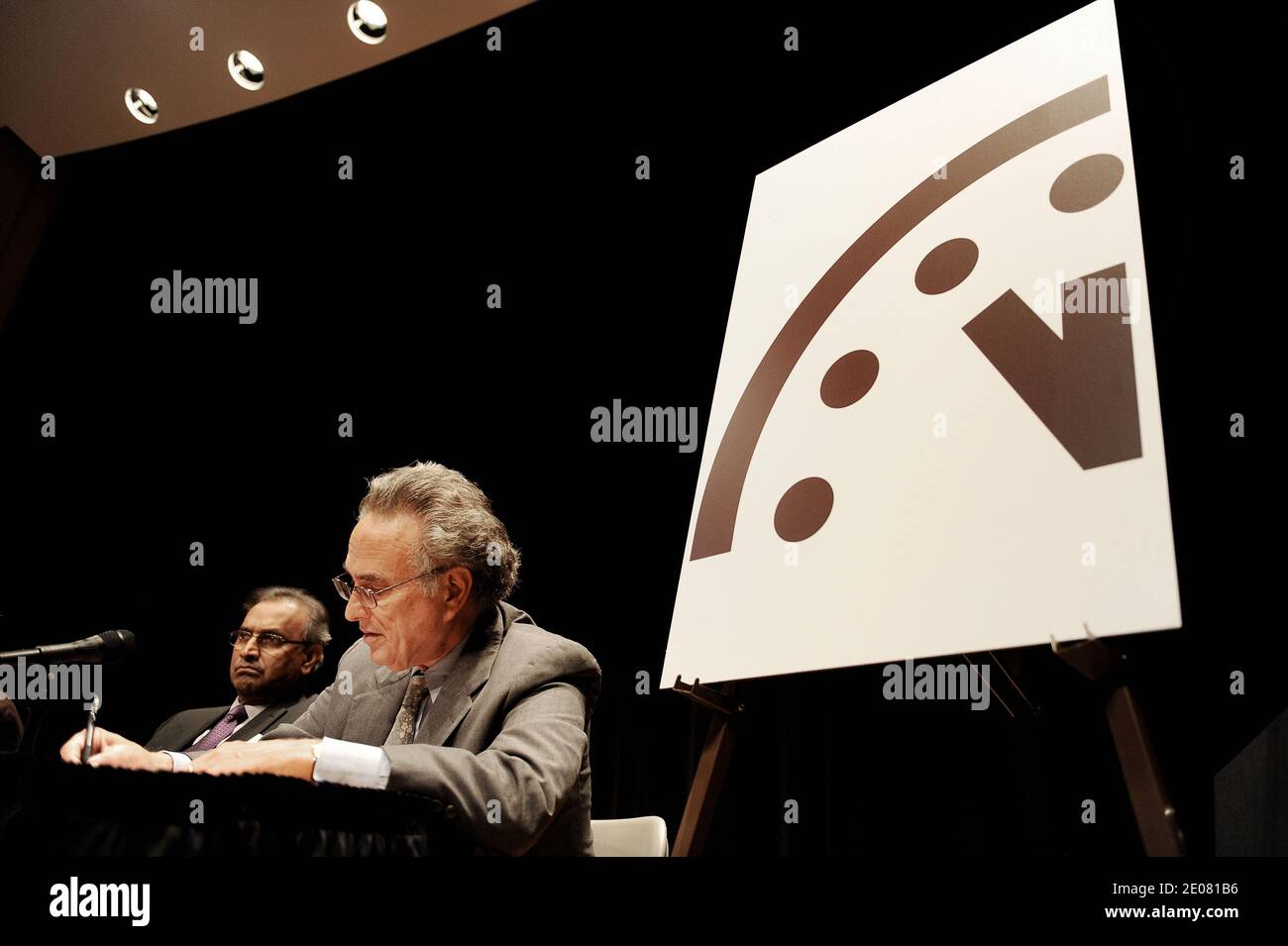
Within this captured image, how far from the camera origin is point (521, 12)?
3178 mm

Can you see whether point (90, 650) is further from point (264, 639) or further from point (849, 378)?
point (264, 639)

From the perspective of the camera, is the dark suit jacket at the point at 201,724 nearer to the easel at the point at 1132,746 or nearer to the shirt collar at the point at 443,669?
the shirt collar at the point at 443,669

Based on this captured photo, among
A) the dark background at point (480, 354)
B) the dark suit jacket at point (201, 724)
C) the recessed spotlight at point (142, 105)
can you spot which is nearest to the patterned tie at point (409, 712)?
the dark suit jacket at point (201, 724)

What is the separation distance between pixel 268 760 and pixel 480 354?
9.22 feet

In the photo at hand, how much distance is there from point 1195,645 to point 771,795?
1.61 metres

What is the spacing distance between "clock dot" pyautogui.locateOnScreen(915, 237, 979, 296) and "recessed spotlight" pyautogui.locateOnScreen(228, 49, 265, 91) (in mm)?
2375

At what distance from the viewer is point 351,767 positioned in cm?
123

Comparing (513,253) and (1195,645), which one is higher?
(513,253)

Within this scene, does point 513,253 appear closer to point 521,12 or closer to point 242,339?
point 521,12

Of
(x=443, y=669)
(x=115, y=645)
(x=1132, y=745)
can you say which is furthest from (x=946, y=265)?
(x=115, y=645)

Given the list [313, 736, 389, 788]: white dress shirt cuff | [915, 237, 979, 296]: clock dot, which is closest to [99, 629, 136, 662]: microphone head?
[313, 736, 389, 788]: white dress shirt cuff

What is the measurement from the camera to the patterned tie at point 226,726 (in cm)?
A: 319
